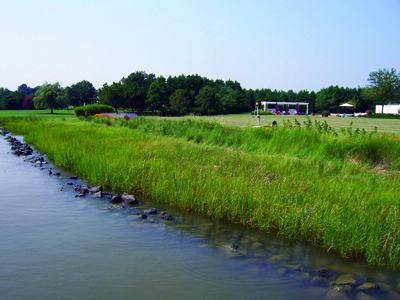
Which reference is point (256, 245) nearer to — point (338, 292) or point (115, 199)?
point (338, 292)

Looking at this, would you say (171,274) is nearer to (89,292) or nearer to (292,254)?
(89,292)

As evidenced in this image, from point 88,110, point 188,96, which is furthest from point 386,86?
point 88,110

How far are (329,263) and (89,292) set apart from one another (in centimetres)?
334

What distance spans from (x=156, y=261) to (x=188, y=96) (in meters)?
63.2

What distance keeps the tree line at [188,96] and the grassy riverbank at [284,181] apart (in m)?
46.1

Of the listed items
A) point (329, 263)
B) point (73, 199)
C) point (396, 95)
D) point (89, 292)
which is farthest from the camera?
point (396, 95)

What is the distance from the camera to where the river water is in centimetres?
432

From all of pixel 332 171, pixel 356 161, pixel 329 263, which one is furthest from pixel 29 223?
pixel 356 161

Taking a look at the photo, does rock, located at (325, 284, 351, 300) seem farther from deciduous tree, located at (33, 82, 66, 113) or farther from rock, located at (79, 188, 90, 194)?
deciduous tree, located at (33, 82, 66, 113)

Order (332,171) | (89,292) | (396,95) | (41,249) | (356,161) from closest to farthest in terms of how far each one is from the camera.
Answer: (89,292)
(41,249)
(332,171)
(356,161)
(396,95)

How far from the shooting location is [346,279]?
4.59 metres

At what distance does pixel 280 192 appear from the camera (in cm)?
624

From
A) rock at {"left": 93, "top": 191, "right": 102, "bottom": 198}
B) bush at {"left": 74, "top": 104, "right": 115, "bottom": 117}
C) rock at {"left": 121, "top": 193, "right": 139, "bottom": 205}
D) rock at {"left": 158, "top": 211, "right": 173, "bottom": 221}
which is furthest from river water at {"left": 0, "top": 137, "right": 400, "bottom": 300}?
bush at {"left": 74, "top": 104, "right": 115, "bottom": 117}

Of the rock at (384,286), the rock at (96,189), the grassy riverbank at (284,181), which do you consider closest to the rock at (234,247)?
the grassy riverbank at (284,181)
